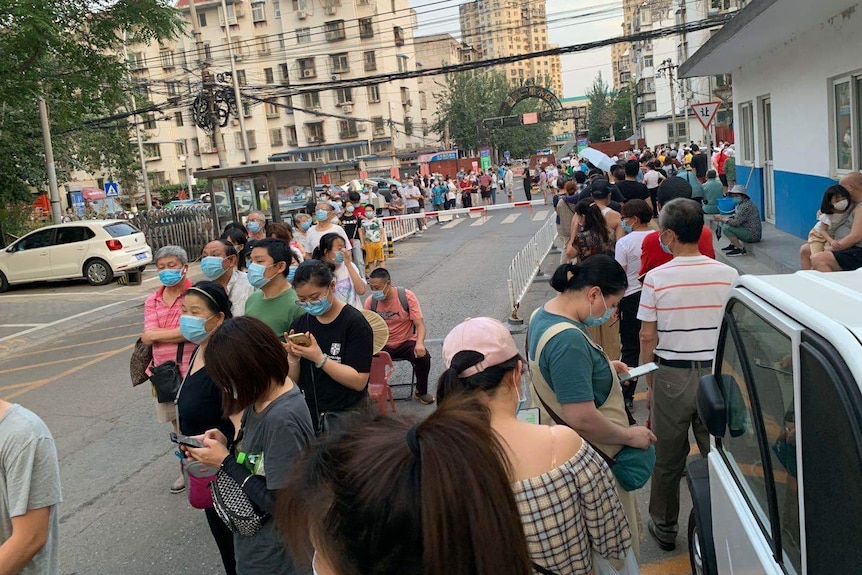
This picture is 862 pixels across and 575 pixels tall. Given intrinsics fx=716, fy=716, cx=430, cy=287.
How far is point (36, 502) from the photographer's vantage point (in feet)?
7.82

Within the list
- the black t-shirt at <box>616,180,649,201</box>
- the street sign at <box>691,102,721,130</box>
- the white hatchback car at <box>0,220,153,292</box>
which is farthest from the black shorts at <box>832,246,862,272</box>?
the white hatchback car at <box>0,220,153,292</box>

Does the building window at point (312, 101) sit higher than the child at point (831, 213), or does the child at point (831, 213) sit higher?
the building window at point (312, 101)

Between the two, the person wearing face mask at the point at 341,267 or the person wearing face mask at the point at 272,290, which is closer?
the person wearing face mask at the point at 272,290

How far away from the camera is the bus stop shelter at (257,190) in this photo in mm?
17891

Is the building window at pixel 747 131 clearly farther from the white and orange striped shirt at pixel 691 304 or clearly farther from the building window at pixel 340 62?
the building window at pixel 340 62

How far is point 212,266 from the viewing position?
19.1 feet

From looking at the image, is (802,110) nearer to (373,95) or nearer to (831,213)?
(831,213)

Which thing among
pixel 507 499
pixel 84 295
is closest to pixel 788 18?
pixel 507 499

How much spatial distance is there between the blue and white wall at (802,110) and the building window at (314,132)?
53.9 meters

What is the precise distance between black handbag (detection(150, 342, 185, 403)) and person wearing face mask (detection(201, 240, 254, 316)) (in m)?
1.09

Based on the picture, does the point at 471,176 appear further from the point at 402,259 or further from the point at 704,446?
the point at 704,446

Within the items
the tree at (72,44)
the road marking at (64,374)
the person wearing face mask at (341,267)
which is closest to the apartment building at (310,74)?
the tree at (72,44)

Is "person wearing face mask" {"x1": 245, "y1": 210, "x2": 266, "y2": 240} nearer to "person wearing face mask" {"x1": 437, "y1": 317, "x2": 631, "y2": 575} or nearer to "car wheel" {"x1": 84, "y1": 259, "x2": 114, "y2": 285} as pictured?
"car wheel" {"x1": 84, "y1": 259, "x2": 114, "y2": 285}

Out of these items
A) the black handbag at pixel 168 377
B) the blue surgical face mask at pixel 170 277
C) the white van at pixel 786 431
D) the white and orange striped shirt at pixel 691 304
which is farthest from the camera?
the blue surgical face mask at pixel 170 277
